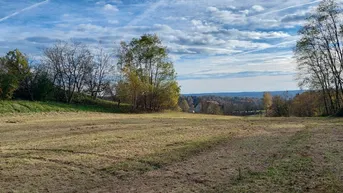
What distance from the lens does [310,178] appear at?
5.51 m

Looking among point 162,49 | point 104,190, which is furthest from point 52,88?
point 104,190

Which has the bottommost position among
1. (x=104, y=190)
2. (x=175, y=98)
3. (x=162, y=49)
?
(x=104, y=190)

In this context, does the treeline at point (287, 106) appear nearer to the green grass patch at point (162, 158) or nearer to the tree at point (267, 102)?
the tree at point (267, 102)

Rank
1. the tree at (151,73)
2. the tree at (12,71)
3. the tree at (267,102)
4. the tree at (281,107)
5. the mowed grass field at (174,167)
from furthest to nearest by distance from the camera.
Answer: the tree at (267,102), the tree at (281,107), the tree at (151,73), the tree at (12,71), the mowed grass field at (174,167)

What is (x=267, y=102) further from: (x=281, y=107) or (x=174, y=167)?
(x=174, y=167)

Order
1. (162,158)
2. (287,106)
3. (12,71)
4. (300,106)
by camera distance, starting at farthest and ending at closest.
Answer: (287,106), (300,106), (12,71), (162,158)

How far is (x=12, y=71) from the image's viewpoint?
31281 mm

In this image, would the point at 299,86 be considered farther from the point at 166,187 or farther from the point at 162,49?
the point at 166,187

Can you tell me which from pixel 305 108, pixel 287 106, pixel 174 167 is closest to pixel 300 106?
pixel 305 108

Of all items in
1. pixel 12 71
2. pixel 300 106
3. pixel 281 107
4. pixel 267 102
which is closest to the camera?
pixel 12 71

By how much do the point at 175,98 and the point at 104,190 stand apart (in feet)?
103

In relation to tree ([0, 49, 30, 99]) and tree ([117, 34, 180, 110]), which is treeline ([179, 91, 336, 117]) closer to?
tree ([117, 34, 180, 110])

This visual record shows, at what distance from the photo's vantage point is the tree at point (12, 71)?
93.3 ft

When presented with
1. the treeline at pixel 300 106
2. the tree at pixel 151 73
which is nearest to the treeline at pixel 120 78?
the tree at pixel 151 73
